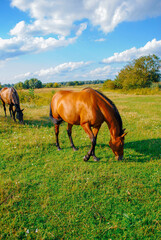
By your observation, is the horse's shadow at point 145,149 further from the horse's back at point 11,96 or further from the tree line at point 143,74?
the tree line at point 143,74

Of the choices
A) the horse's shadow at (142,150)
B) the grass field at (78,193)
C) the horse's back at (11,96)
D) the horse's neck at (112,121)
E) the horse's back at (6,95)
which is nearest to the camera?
the grass field at (78,193)

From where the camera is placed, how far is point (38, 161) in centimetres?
511

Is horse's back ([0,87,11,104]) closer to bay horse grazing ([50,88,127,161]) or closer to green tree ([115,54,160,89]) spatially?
bay horse grazing ([50,88,127,161])

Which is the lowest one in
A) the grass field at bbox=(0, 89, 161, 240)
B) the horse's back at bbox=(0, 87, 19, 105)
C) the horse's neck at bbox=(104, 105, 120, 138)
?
the grass field at bbox=(0, 89, 161, 240)

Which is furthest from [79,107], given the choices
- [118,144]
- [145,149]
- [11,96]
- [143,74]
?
[143,74]

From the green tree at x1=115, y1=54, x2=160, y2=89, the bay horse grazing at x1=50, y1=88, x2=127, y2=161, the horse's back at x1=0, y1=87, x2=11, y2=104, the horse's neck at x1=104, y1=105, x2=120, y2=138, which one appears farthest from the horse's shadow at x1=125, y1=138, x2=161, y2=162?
the green tree at x1=115, y1=54, x2=160, y2=89

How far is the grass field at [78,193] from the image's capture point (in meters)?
2.70

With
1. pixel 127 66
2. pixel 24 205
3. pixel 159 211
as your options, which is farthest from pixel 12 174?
pixel 127 66

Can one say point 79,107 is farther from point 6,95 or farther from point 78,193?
point 6,95

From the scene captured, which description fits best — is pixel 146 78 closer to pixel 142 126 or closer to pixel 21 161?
pixel 142 126

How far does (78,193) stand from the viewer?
11.6 ft

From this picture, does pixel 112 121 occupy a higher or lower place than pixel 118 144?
higher

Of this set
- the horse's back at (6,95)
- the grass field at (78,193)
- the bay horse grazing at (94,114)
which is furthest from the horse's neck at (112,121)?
the horse's back at (6,95)

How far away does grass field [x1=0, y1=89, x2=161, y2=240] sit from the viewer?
8.86 ft
